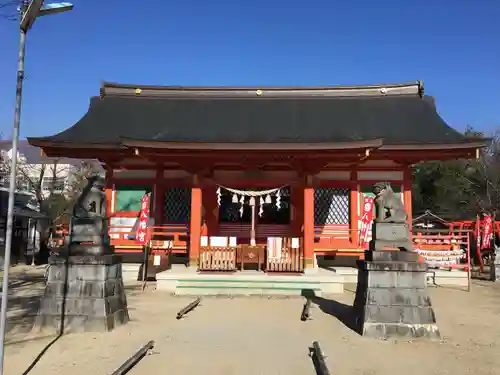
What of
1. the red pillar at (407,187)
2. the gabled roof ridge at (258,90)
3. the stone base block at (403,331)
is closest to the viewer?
the stone base block at (403,331)

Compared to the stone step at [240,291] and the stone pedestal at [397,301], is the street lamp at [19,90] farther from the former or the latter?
the stone step at [240,291]

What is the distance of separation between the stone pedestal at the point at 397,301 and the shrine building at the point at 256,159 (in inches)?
177

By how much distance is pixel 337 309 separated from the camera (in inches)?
340

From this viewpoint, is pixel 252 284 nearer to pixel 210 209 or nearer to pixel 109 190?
pixel 210 209

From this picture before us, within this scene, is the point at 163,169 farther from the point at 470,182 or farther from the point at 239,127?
the point at 470,182

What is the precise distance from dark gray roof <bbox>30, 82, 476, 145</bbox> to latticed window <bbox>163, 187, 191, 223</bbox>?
1961mm

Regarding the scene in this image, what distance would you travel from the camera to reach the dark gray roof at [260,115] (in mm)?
13539

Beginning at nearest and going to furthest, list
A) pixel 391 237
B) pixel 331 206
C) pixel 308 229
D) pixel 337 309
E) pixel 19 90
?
pixel 19 90
pixel 391 237
pixel 337 309
pixel 308 229
pixel 331 206

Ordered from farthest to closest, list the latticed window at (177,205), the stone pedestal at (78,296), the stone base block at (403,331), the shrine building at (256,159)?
the latticed window at (177,205), the shrine building at (256,159), the stone pedestal at (78,296), the stone base block at (403,331)

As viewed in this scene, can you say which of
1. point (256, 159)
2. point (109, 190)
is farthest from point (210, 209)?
point (109, 190)

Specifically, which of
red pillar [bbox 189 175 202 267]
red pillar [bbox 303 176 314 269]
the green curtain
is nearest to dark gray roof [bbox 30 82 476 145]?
the green curtain

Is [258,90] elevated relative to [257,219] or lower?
elevated

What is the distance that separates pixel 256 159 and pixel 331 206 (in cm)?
330

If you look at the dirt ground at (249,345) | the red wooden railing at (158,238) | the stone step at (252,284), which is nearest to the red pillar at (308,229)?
the stone step at (252,284)
